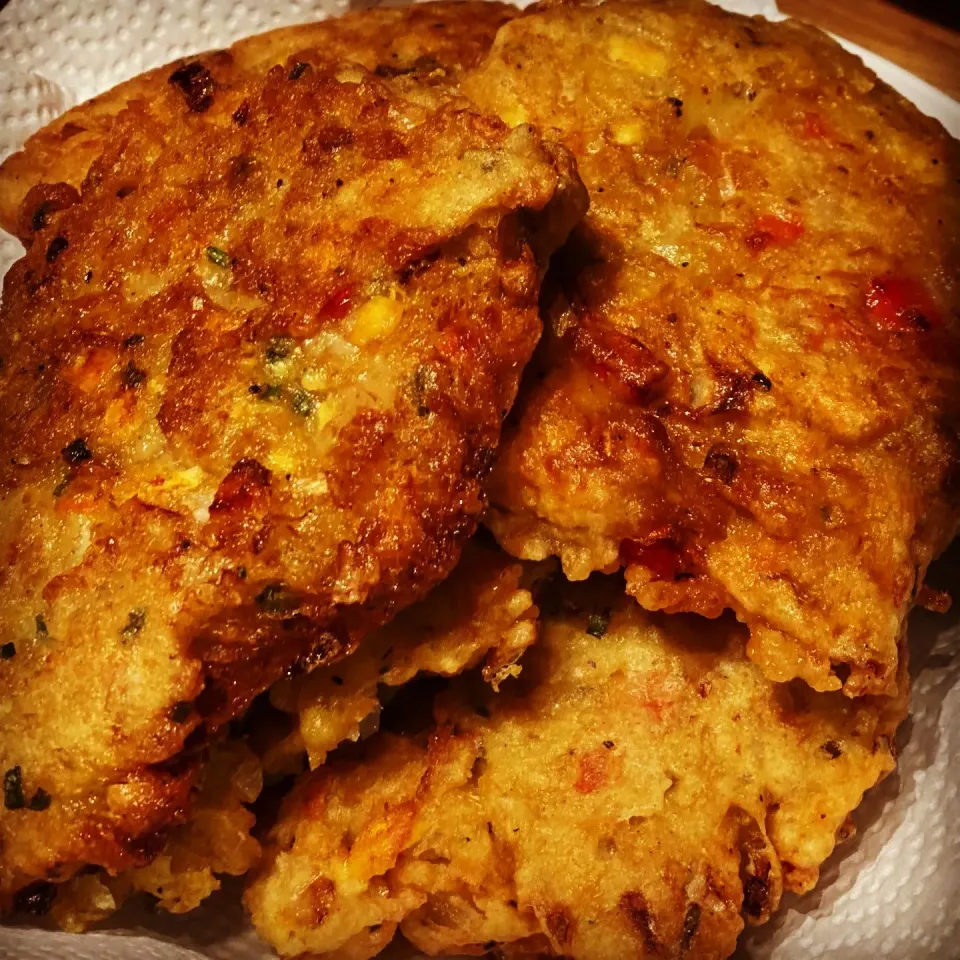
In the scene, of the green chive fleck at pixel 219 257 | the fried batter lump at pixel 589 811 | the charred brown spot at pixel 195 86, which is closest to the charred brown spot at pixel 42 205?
the charred brown spot at pixel 195 86

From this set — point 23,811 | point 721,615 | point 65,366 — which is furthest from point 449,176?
point 23,811

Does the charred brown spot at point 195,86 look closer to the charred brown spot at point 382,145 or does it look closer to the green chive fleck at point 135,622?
the charred brown spot at point 382,145

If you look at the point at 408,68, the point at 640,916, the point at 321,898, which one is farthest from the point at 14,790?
the point at 408,68

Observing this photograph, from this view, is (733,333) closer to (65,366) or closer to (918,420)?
A: (918,420)

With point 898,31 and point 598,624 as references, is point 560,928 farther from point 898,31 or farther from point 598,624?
point 898,31

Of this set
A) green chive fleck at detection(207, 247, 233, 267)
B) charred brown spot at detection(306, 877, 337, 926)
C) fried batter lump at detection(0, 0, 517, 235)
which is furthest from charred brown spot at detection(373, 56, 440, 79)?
charred brown spot at detection(306, 877, 337, 926)
